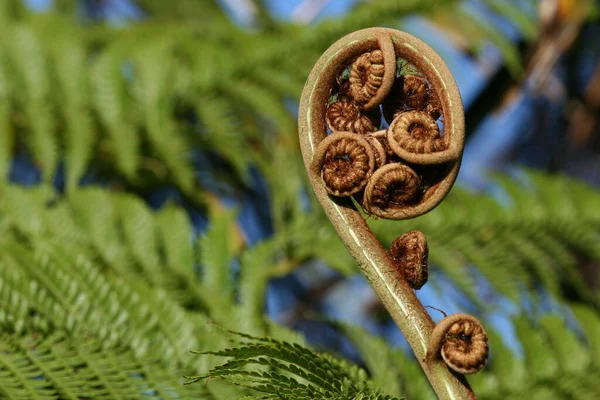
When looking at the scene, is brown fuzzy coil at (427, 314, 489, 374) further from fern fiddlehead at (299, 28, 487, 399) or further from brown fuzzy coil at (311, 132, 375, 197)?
brown fuzzy coil at (311, 132, 375, 197)

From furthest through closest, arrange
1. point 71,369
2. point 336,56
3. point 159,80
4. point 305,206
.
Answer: point 159,80 → point 305,206 → point 71,369 → point 336,56

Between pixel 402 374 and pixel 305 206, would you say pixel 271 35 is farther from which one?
pixel 402 374

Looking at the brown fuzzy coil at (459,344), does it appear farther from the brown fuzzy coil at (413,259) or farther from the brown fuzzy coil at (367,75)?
the brown fuzzy coil at (367,75)

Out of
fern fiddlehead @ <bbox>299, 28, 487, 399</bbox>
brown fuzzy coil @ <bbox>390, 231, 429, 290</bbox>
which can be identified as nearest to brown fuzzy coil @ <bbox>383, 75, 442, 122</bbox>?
fern fiddlehead @ <bbox>299, 28, 487, 399</bbox>

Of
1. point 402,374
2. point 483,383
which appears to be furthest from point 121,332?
point 483,383

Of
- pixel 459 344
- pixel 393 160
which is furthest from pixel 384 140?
pixel 459 344

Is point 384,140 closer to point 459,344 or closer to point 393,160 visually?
point 393,160

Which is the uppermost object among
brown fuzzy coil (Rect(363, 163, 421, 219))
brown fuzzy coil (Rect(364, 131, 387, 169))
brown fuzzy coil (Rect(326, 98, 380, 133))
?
brown fuzzy coil (Rect(326, 98, 380, 133))
